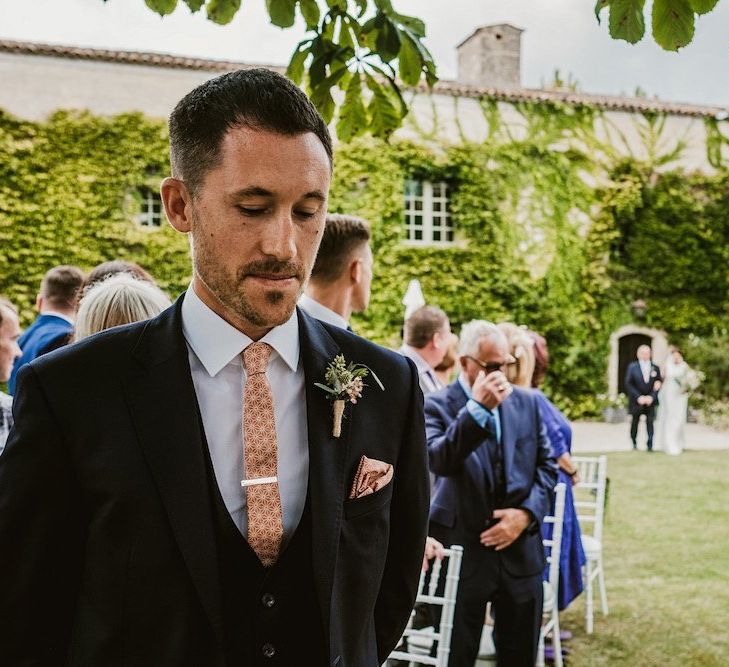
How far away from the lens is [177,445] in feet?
4.79

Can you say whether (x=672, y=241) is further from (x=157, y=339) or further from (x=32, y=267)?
(x=157, y=339)

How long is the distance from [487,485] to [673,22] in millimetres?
2555

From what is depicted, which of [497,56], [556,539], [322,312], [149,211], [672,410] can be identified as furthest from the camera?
[497,56]

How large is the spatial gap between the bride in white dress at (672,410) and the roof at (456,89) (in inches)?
302

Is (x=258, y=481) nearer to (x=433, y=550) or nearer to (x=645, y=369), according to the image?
(x=433, y=550)

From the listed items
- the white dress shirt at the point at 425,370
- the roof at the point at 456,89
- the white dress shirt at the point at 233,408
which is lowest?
the white dress shirt at the point at 425,370

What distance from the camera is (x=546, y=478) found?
426 cm

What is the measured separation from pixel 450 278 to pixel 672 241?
21.8 ft

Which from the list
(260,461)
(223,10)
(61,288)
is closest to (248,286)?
Answer: (260,461)

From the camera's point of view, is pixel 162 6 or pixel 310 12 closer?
pixel 162 6

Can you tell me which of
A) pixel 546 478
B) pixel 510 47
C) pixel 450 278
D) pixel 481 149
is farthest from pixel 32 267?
pixel 546 478

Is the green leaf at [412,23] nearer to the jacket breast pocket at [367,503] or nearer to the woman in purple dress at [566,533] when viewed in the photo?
the jacket breast pocket at [367,503]

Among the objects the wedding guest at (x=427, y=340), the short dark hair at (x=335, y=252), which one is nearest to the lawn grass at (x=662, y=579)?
the wedding guest at (x=427, y=340)

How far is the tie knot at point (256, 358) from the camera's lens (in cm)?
159
